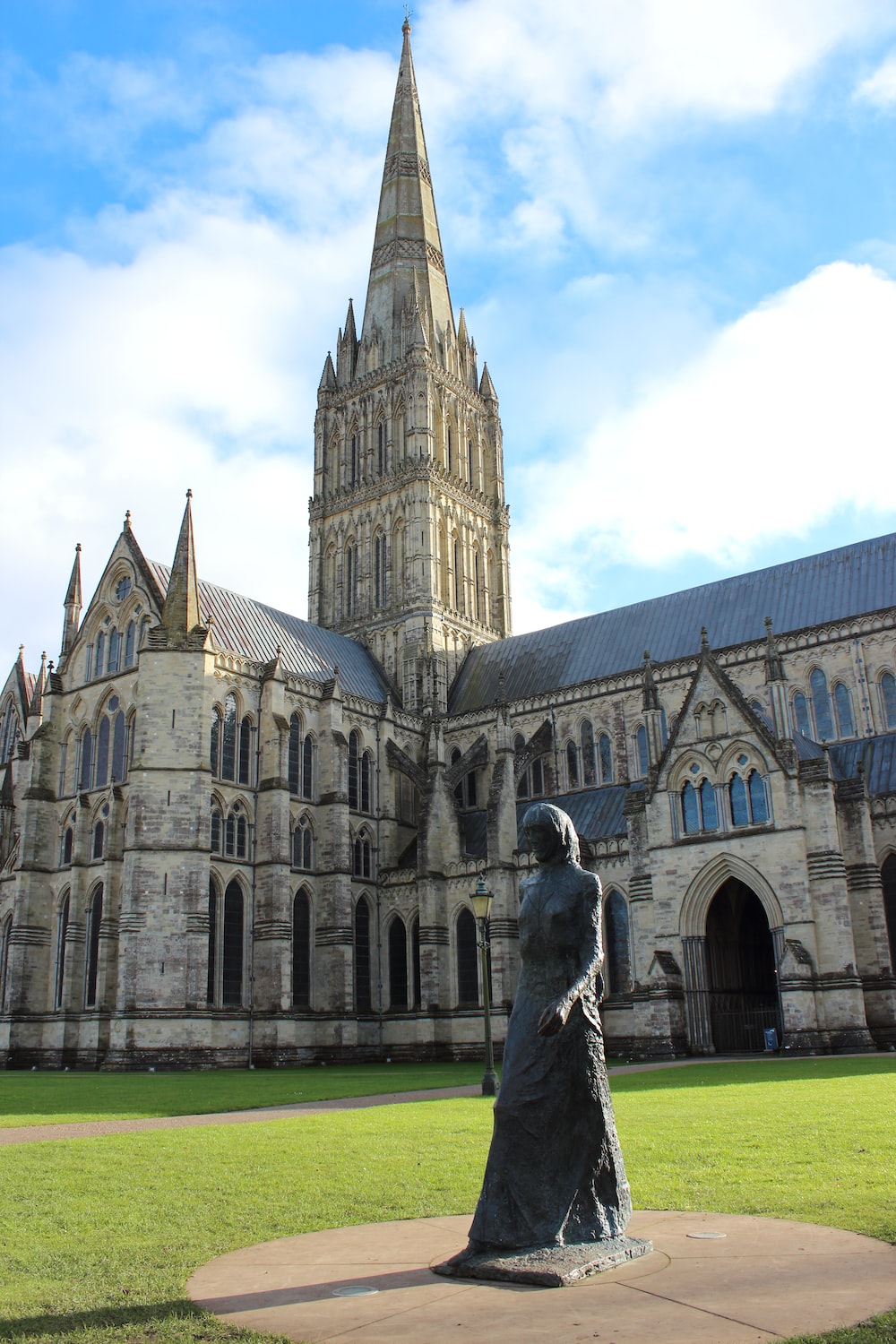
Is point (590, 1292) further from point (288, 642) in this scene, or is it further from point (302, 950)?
point (288, 642)

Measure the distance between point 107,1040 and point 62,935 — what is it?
5.26 m

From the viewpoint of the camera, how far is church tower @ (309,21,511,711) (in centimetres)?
5859

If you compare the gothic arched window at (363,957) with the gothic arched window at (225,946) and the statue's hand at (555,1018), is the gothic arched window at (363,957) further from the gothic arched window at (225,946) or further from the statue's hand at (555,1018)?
the statue's hand at (555,1018)

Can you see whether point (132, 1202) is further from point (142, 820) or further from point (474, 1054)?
point (474, 1054)

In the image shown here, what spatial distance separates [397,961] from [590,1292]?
4190 cm

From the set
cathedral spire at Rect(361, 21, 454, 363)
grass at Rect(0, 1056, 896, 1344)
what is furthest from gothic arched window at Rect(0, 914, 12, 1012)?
cathedral spire at Rect(361, 21, 454, 363)

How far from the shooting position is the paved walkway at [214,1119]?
16.9 m

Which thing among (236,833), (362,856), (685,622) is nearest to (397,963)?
(362,856)

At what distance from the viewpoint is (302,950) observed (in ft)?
147

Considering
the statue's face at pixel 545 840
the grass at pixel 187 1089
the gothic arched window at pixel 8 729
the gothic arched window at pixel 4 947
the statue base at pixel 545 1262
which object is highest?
the gothic arched window at pixel 8 729

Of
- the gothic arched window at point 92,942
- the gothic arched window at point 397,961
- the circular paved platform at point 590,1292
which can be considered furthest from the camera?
the gothic arched window at point 397,961

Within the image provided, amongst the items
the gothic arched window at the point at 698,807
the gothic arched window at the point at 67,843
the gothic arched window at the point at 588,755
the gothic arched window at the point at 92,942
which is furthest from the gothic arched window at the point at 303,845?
the gothic arched window at the point at 698,807

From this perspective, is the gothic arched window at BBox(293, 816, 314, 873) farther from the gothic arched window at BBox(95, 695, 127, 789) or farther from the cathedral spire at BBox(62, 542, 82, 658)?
the cathedral spire at BBox(62, 542, 82, 658)

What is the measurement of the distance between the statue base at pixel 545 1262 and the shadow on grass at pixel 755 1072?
15.1 m
